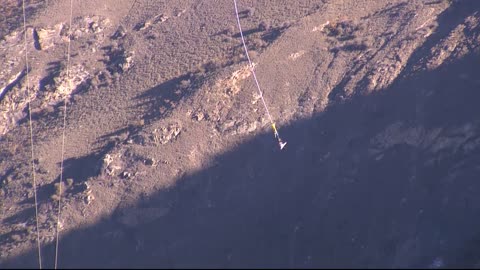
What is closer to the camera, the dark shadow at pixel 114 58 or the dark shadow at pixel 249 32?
the dark shadow at pixel 249 32

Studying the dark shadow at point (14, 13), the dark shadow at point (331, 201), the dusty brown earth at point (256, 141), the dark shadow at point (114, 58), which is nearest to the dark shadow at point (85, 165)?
the dusty brown earth at point (256, 141)

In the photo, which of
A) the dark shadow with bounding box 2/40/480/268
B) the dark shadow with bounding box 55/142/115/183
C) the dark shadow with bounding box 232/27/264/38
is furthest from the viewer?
the dark shadow with bounding box 232/27/264/38

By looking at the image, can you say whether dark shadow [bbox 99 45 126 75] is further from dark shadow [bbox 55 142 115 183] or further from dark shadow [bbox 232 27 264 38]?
dark shadow [bbox 232 27 264 38]

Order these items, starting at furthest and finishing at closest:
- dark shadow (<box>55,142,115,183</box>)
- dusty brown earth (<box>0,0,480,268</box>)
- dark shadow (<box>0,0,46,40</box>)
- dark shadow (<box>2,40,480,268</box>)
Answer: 1. dark shadow (<box>0,0,46,40</box>)
2. dark shadow (<box>55,142,115,183</box>)
3. dusty brown earth (<box>0,0,480,268</box>)
4. dark shadow (<box>2,40,480,268</box>)

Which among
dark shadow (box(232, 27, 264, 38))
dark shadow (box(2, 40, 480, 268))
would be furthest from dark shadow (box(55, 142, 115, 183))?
dark shadow (box(232, 27, 264, 38))

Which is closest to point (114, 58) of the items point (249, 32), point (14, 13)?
point (249, 32)

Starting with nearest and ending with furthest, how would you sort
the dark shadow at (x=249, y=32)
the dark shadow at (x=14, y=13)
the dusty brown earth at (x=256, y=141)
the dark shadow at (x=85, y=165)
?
the dusty brown earth at (x=256, y=141)
the dark shadow at (x=85, y=165)
the dark shadow at (x=249, y=32)
the dark shadow at (x=14, y=13)

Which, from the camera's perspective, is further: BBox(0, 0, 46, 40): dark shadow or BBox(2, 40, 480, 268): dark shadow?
BBox(0, 0, 46, 40): dark shadow

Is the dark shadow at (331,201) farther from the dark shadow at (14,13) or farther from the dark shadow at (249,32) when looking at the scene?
the dark shadow at (14,13)

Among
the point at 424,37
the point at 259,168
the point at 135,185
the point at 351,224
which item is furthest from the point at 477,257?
the point at 135,185
